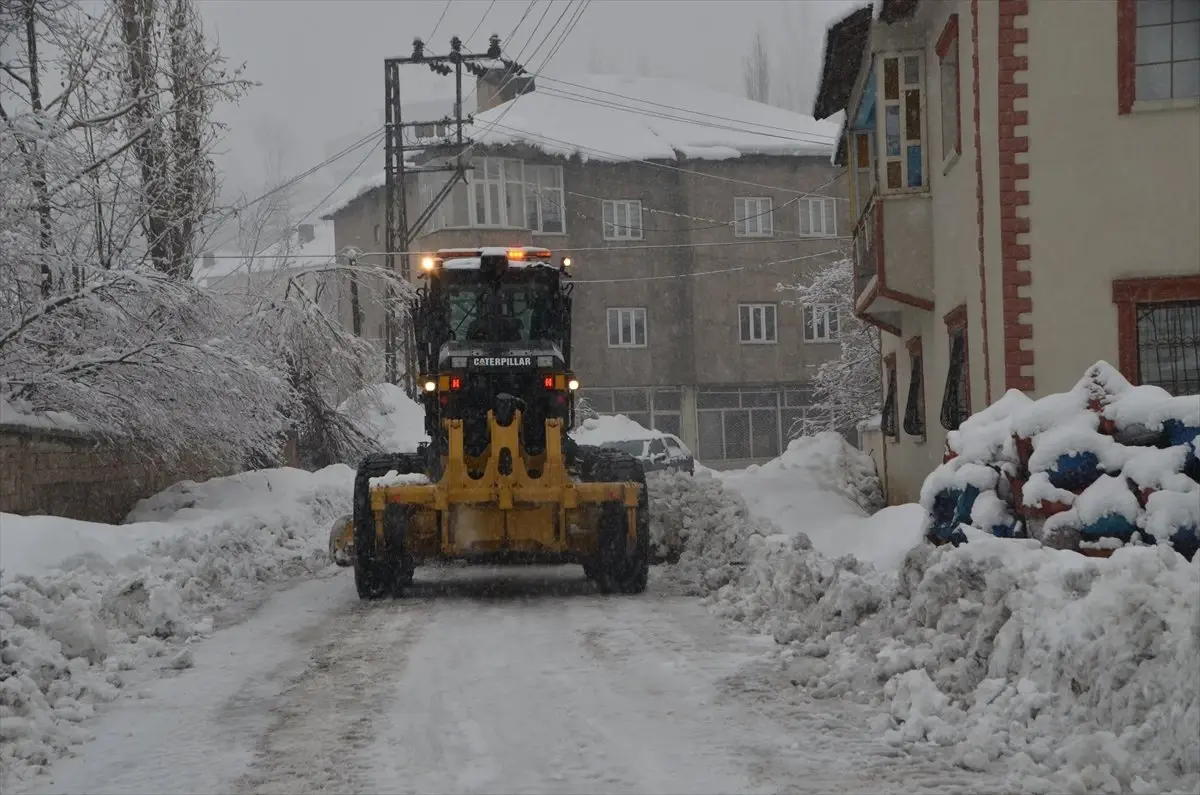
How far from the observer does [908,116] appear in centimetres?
1800

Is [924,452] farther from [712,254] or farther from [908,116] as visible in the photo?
[712,254]

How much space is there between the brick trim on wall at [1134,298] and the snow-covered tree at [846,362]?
20.9m

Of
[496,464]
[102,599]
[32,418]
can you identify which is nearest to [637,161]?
[32,418]

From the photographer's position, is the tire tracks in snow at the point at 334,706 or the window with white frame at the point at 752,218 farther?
the window with white frame at the point at 752,218

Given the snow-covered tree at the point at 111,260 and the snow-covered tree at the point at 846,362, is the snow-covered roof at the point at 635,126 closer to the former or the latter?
the snow-covered tree at the point at 846,362

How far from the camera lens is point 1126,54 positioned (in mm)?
13633

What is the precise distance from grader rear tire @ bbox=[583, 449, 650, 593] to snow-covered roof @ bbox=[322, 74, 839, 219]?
98.4 ft

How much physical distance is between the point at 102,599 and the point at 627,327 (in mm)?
35281

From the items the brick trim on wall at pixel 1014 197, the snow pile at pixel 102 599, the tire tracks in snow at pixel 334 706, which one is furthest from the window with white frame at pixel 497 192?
the tire tracks in snow at pixel 334 706

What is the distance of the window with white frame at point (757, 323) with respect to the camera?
45.7m

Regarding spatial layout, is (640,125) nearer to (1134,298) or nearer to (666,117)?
(666,117)

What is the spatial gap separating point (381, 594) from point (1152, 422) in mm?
7132

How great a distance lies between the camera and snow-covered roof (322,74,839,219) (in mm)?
43406

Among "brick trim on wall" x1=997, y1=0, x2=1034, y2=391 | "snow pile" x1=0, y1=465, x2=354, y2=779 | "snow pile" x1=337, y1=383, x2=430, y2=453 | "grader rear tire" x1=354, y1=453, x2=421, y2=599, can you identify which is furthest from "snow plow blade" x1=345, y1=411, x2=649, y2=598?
"snow pile" x1=337, y1=383, x2=430, y2=453
